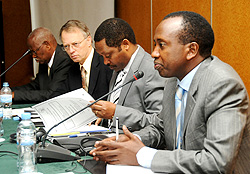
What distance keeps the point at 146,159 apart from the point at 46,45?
2.68 metres

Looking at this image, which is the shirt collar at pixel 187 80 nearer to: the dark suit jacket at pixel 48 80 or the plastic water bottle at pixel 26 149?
the plastic water bottle at pixel 26 149

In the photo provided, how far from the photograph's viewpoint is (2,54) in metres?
6.31

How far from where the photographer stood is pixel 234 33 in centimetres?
275

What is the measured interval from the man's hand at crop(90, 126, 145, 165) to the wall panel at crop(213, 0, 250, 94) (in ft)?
5.19

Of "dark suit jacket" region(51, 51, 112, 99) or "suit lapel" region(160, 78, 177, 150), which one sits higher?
"suit lapel" region(160, 78, 177, 150)

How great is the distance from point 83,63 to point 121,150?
1.93 metres

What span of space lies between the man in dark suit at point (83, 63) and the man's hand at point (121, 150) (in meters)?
1.60

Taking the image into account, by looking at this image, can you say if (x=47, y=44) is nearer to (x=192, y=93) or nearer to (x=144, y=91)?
(x=144, y=91)

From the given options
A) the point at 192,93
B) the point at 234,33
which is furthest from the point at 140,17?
the point at 192,93

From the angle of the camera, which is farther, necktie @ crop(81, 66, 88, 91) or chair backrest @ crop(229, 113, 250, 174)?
necktie @ crop(81, 66, 88, 91)

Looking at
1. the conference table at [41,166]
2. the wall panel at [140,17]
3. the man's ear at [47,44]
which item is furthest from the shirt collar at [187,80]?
the wall panel at [140,17]

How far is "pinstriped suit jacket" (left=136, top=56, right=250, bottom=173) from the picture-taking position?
1215 millimetres

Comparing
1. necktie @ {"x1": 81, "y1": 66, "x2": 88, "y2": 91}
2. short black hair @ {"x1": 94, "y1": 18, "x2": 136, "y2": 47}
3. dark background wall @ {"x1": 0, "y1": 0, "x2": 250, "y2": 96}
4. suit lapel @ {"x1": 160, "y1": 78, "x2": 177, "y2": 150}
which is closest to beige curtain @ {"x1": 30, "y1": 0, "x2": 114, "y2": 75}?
dark background wall @ {"x1": 0, "y1": 0, "x2": 250, "y2": 96}

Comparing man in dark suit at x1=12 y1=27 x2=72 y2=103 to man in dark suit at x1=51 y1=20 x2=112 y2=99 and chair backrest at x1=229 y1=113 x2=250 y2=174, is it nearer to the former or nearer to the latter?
man in dark suit at x1=51 y1=20 x2=112 y2=99
